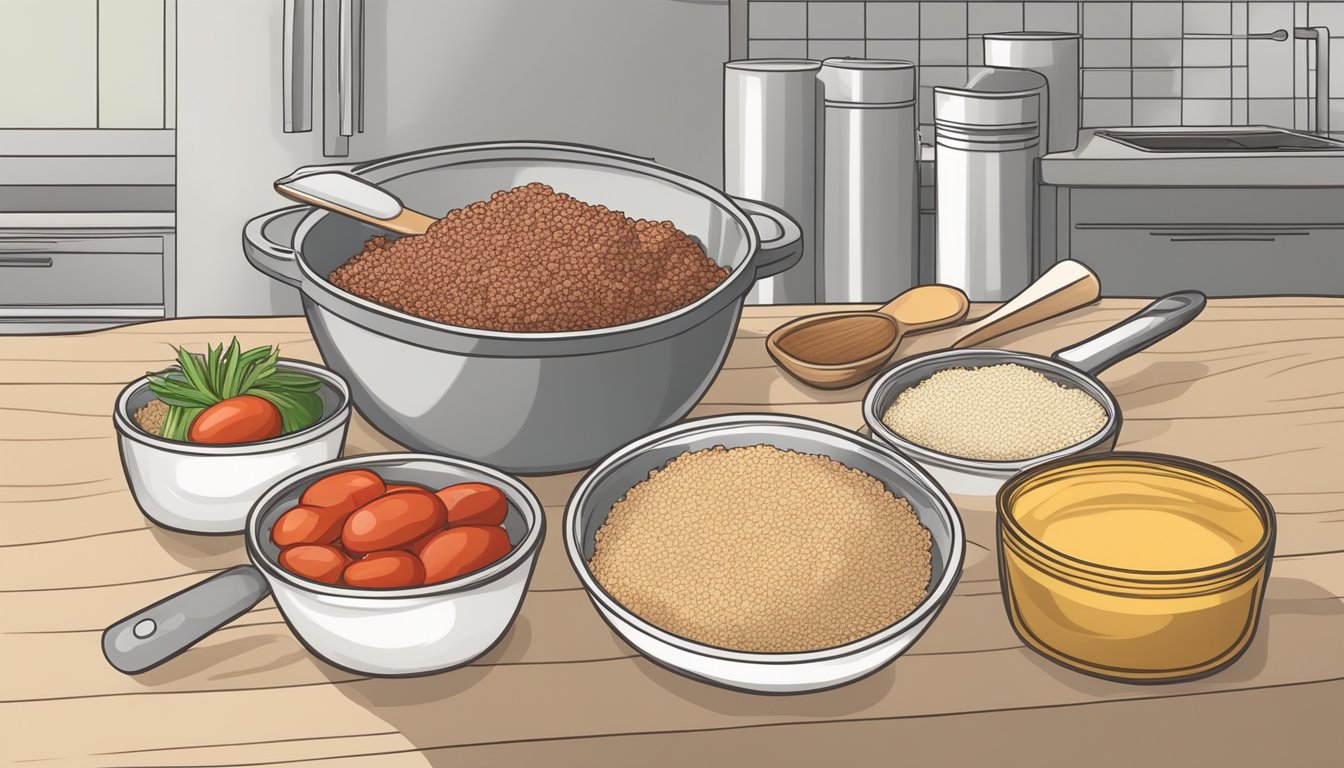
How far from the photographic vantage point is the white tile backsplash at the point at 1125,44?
288cm

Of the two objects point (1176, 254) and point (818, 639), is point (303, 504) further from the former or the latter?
point (1176, 254)

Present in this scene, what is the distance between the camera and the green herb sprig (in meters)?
0.77

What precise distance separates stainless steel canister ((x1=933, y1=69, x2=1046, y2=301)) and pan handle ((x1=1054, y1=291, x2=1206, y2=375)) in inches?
38.3

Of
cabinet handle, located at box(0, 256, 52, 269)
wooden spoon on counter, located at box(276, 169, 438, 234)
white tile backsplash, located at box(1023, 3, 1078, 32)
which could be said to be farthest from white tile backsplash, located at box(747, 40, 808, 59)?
wooden spoon on counter, located at box(276, 169, 438, 234)

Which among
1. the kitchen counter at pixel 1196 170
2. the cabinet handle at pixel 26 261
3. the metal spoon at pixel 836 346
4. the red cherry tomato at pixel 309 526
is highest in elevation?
the kitchen counter at pixel 1196 170

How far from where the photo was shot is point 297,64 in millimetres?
2023

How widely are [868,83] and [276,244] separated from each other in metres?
1.19

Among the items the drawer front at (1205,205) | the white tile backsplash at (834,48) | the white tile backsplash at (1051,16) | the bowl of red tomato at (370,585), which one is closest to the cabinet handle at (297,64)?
the white tile backsplash at (834,48)

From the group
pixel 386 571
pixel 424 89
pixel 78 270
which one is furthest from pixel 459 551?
pixel 78 270

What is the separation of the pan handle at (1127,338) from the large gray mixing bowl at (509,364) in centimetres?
28

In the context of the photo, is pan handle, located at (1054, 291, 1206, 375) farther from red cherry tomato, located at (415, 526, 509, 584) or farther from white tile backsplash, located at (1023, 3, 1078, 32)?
white tile backsplash, located at (1023, 3, 1078, 32)

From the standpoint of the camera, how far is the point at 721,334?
86 cm

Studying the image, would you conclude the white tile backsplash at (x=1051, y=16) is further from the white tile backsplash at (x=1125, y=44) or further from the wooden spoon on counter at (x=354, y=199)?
the wooden spoon on counter at (x=354, y=199)

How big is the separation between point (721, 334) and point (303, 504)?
1.10ft
